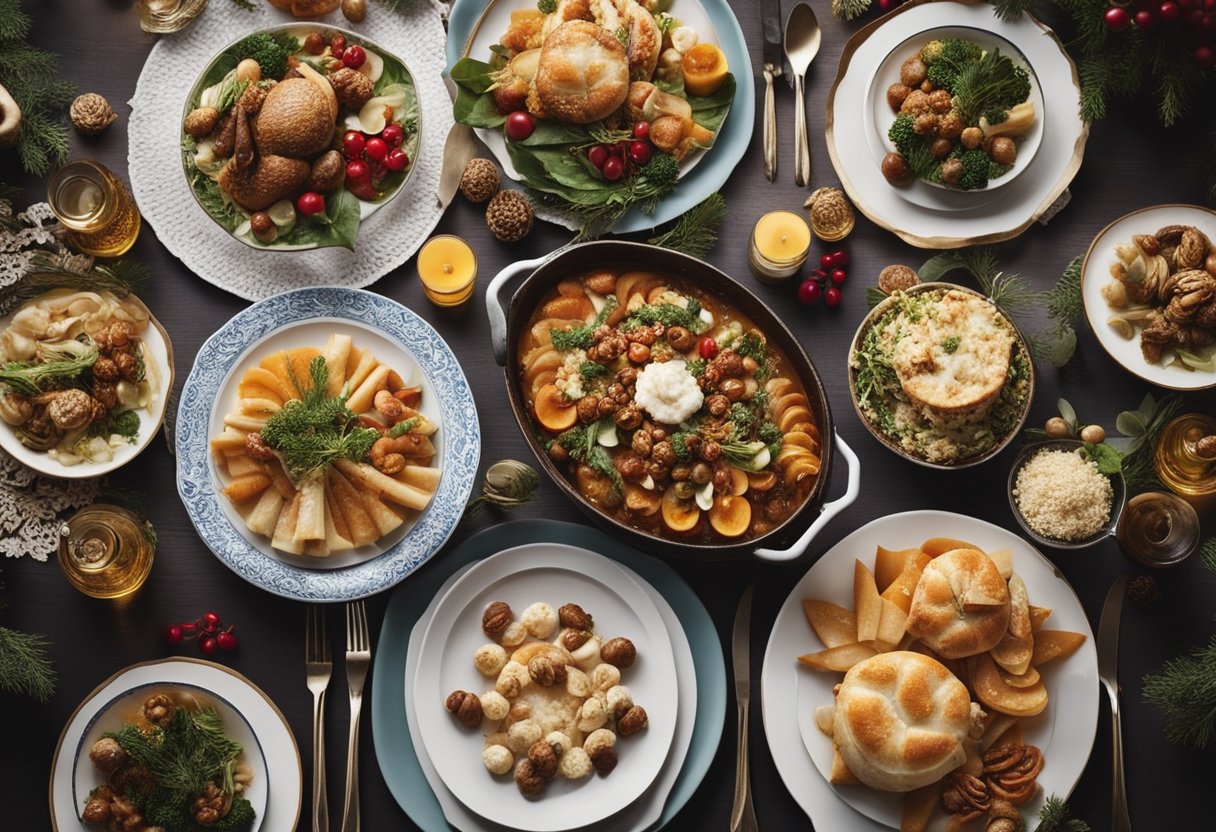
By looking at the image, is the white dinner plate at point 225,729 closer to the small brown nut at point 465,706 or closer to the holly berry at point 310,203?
the small brown nut at point 465,706

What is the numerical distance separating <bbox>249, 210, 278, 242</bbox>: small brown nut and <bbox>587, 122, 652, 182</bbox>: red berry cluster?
1.21 meters

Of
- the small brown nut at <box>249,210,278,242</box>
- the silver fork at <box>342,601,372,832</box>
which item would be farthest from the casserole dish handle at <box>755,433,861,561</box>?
the small brown nut at <box>249,210,278,242</box>

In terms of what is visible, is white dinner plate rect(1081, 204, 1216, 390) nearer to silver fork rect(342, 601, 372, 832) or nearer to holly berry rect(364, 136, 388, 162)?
holly berry rect(364, 136, 388, 162)

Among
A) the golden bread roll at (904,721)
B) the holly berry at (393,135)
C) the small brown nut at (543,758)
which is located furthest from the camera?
the holly berry at (393,135)

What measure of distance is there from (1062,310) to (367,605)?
2865 millimetres

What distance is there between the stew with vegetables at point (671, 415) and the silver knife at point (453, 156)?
656 mm

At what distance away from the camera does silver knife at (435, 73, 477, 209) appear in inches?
156

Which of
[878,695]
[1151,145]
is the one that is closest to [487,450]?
[878,695]

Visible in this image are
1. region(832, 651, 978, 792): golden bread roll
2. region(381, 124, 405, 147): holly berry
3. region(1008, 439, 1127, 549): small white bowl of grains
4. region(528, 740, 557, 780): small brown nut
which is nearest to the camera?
region(832, 651, 978, 792): golden bread roll

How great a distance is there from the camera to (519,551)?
12.2ft

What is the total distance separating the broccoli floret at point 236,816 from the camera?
Result: 11.8 ft

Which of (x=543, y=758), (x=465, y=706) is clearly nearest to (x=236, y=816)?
(x=465, y=706)

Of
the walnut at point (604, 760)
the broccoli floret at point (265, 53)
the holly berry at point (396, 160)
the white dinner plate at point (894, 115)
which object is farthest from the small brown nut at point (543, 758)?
the broccoli floret at point (265, 53)

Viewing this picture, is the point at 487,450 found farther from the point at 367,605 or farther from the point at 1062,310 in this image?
the point at 1062,310
